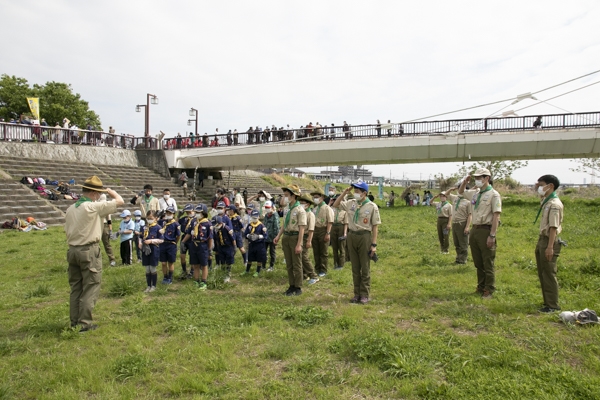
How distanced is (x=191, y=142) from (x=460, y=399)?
94.6 ft

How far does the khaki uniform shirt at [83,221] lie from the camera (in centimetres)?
493

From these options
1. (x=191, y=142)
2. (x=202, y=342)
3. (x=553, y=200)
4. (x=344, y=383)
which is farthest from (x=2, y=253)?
(x=191, y=142)

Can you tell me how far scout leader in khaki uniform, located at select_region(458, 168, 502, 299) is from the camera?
20.3 ft

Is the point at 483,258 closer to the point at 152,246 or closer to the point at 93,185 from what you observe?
the point at 152,246

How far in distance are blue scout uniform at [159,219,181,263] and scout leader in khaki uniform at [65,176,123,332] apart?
2088 mm

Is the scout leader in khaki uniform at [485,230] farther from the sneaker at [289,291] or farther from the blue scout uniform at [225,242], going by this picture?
the blue scout uniform at [225,242]

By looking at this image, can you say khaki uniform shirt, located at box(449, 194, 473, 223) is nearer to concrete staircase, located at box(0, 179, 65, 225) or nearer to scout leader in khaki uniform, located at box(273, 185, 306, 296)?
scout leader in khaki uniform, located at box(273, 185, 306, 296)

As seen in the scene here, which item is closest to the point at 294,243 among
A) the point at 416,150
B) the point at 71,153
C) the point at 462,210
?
the point at 462,210

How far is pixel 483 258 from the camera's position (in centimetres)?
630

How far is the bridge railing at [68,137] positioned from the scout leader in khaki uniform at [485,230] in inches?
965

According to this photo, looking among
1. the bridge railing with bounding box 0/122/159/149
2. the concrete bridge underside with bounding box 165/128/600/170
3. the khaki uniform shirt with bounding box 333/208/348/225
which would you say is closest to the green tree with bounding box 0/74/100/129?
the bridge railing with bounding box 0/122/159/149

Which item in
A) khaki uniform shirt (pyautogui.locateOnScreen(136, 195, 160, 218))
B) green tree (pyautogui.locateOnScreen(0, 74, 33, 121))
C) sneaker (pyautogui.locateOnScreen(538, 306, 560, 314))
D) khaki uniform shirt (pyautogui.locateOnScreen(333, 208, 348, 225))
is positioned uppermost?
green tree (pyautogui.locateOnScreen(0, 74, 33, 121))

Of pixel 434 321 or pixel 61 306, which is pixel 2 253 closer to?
pixel 61 306

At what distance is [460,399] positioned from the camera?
3.29 m
